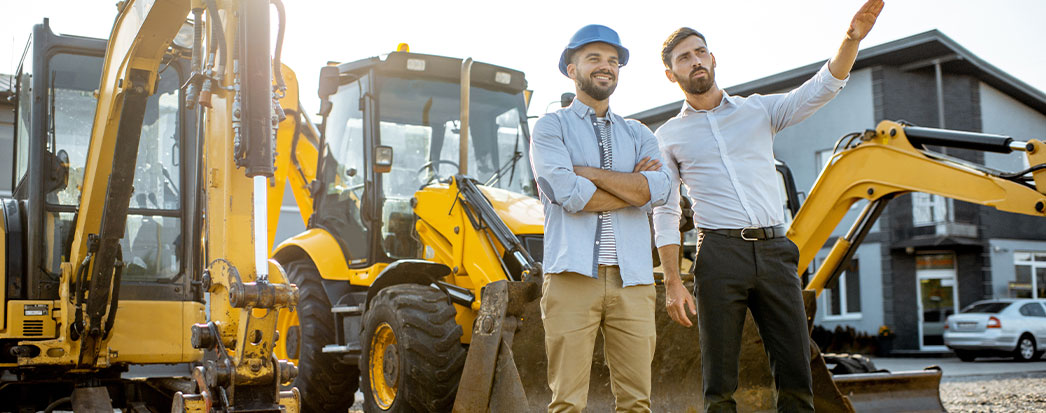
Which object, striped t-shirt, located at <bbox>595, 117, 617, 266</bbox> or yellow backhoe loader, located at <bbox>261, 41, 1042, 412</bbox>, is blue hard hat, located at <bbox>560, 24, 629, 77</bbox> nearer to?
striped t-shirt, located at <bbox>595, 117, 617, 266</bbox>

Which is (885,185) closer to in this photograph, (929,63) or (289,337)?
(289,337)

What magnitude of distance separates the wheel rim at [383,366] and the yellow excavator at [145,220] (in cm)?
110

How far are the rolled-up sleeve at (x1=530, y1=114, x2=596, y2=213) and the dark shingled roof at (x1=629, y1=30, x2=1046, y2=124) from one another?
20103 millimetres

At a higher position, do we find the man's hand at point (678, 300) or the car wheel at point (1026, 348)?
the man's hand at point (678, 300)

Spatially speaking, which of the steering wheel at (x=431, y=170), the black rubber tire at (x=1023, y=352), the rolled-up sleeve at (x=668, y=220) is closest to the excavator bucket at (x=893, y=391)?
the steering wheel at (x=431, y=170)

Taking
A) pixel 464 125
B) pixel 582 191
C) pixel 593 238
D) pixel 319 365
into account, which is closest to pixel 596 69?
pixel 582 191

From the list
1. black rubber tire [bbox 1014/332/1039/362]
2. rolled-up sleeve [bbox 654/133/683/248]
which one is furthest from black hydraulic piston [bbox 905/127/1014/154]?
black rubber tire [bbox 1014/332/1039/362]

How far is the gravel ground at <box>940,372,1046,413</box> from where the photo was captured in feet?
27.9

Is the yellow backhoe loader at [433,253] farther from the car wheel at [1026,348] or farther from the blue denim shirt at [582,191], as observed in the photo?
the car wheel at [1026,348]

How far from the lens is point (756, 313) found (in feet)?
11.8

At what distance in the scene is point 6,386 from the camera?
5.95 meters

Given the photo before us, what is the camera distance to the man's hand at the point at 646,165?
3515 millimetres

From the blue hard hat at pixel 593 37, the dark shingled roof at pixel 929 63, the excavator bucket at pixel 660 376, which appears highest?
the dark shingled roof at pixel 929 63

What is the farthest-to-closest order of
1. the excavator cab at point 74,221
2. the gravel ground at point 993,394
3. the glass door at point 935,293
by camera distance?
the glass door at point 935,293 → the gravel ground at point 993,394 → the excavator cab at point 74,221
